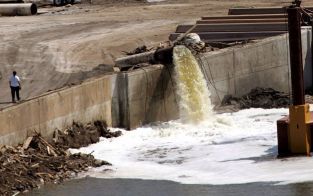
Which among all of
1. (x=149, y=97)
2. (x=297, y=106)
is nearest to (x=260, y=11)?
(x=149, y=97)

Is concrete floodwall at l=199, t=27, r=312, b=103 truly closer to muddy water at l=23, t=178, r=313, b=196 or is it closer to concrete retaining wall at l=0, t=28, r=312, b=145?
concrete retaining wall at l=0, t=28, r=312, b=145

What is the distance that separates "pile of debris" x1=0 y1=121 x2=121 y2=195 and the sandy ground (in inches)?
166

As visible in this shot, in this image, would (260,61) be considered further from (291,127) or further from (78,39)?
(291,127)

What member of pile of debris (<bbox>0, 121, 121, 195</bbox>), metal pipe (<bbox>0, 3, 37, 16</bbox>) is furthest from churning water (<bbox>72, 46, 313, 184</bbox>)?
metal pipe (<bbox>0, 3, 37, 16</bbox>)

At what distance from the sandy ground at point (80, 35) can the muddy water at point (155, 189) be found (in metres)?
7.76

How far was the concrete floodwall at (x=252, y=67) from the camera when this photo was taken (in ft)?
121

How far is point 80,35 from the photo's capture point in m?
43.4

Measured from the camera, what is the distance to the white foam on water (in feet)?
85.2

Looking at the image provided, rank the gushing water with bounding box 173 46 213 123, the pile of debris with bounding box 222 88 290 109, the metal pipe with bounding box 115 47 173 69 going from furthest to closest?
the pile of debris with bounding box 222 88 290 109 < the metal pipe with bounding box 115 47 173 69 < the gushing water with bounding box 173 46 213 123

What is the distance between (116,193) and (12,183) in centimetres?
259

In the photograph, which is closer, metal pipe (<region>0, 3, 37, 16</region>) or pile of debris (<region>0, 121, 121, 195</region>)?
pile of debris (<region>0, 121, 121, 195</region>)

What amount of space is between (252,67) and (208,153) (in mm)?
9220

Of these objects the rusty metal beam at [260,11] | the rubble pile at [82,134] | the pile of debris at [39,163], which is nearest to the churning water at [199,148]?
the rubble pile at [82,134]

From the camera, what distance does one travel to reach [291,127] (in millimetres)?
26641
